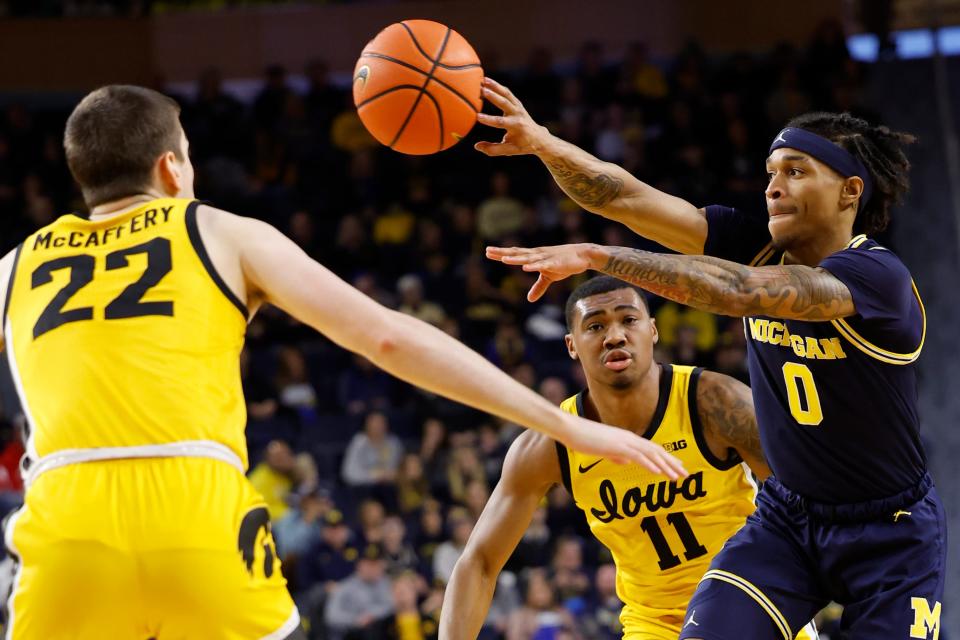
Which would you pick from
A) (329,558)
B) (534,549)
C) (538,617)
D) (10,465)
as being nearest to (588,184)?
(538,617)

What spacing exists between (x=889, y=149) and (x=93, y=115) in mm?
3056

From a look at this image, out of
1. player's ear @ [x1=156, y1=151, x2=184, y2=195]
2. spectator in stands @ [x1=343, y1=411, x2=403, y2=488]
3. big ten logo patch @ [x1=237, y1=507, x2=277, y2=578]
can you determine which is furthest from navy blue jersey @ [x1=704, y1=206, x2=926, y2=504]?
spectator in stands @ [x1=343, y1=411, x2=403, y2=488]

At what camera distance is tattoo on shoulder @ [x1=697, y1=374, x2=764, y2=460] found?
501 cm

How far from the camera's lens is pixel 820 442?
438cm

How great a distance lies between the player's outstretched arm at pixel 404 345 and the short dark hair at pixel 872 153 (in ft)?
6.70

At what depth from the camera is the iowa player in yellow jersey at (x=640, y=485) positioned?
16.8ft

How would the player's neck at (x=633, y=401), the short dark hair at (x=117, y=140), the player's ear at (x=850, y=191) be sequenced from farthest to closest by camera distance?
the player's neck at (x=633, y=401)
the player's ear at (x=850, y=191)
the short dark hair at (x=117, y=140)

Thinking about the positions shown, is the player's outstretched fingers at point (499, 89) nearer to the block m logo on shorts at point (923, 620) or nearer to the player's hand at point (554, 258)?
the player's hand at point (554, 258)

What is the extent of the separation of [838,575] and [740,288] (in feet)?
3.63


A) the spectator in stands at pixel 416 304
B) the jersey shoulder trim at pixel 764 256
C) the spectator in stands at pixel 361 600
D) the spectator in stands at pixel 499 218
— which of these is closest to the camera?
the jersey shoulder trim at pixel 764 256

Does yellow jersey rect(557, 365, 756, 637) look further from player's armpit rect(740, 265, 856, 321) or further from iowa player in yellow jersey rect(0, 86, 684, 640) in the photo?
iowa player in yellow jersey rect(0, 86, 684, 640)

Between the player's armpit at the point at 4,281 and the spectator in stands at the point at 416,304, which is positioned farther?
the spectator in stands at the point at 416,304

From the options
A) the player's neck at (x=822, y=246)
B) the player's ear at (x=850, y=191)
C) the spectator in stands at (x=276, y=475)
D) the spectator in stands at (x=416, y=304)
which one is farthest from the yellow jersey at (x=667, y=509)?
the spectator in stands at (x=416, y=304)

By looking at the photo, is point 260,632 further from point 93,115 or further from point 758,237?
point 758,237
